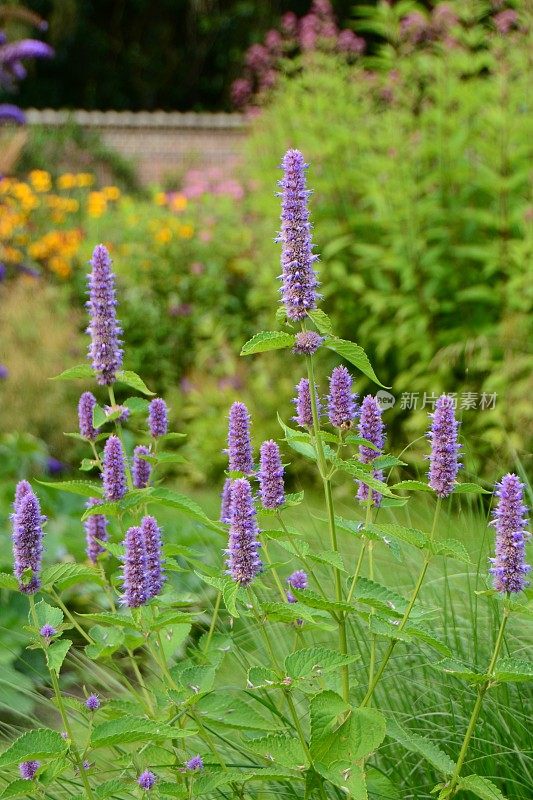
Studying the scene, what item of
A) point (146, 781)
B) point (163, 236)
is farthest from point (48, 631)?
point (163, 236)

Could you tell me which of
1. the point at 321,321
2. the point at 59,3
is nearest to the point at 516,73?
the point at 321,321

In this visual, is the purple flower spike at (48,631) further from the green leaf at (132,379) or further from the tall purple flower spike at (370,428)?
the tall purple flower spike at (370,428)

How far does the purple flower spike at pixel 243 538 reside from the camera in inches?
72.1

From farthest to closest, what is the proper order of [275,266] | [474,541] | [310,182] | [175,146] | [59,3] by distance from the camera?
1. [59,3]
2. [175,146]
3. [275,266]
4. [310,182]
5. [474,541]

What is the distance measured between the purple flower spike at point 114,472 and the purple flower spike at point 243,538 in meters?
0.37

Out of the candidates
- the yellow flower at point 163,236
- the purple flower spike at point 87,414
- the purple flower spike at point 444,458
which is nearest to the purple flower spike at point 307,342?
the purple flower spike at point 444,458

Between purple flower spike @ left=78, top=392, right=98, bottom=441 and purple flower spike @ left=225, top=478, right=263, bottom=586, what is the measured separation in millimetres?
593

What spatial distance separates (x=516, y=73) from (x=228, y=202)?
4.22 metres

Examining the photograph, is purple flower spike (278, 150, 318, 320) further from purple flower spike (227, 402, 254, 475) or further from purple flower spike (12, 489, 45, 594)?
purple flower spike (12, 489, 45, 594)

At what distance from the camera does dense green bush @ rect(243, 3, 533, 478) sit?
607 cm

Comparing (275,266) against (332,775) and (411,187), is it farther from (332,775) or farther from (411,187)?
(332,775)

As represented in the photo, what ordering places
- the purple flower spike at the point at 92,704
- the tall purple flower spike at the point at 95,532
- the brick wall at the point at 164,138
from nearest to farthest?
the purple flower spike at the point at 92,704, the tall purple flower spike at the point at 95,532, the brick wall at the point at 164,138

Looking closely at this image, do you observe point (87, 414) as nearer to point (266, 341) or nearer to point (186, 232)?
point (266, 341)

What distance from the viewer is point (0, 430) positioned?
727 cm
